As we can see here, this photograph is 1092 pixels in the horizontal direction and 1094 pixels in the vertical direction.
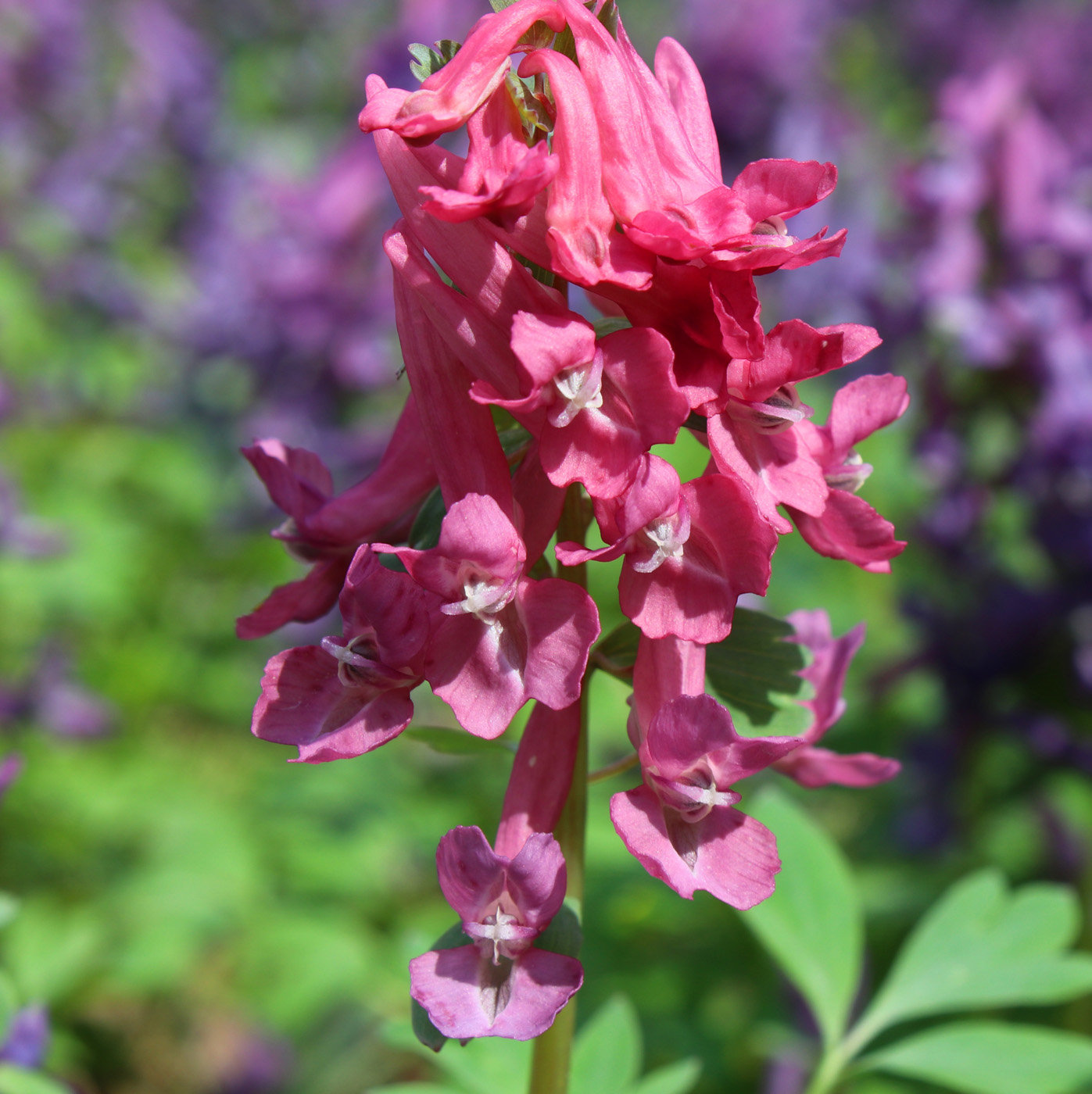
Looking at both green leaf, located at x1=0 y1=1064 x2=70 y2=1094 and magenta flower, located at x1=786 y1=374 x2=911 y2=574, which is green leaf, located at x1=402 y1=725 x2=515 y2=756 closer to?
magenta flower, located at x1=786 y1=374 x2=911 y2=574

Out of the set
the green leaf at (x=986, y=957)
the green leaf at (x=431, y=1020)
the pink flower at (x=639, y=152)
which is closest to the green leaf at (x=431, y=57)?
the pink flower at (x=639, y=152)

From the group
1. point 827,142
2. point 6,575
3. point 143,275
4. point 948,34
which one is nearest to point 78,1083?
point 6,575

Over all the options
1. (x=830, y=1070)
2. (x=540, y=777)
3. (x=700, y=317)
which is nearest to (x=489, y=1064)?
(x=830, y=1070)

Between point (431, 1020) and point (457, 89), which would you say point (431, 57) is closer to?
point (457, 89)

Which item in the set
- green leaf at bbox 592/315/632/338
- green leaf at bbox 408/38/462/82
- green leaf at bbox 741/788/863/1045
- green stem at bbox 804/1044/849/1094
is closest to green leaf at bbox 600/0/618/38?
green leaf at bbox 408/38/462/82

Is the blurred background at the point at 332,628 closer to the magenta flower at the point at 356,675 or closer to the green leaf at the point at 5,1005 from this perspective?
the green leaf at the point at 5,1005

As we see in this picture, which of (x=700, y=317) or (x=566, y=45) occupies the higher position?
(x=566, y=45)
